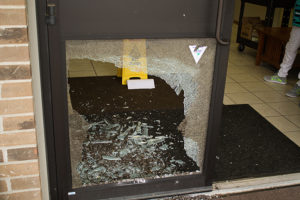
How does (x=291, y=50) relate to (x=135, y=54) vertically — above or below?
below

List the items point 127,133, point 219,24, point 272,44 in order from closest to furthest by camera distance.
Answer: point 219,24 < point 127,133 < point 272,44

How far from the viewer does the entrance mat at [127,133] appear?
2.17 metres

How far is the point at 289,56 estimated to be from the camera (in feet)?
13.1

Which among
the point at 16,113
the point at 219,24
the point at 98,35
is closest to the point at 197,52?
the point at 219,24

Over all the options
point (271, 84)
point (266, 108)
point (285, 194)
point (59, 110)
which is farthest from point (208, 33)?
point (271, 84)

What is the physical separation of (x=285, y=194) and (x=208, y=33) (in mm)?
1126

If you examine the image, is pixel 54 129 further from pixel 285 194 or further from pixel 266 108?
pixel 266 108

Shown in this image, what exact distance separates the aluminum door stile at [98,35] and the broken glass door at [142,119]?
1.8 inches

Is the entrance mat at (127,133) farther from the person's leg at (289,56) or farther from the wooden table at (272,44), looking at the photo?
the wooden table at (272,44)

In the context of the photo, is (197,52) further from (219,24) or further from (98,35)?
(98,35)

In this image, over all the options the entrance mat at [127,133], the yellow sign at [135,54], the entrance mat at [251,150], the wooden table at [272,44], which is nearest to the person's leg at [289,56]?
the wooden table at [272,44]

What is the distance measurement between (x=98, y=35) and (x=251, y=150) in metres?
1.55

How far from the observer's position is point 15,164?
1645mm

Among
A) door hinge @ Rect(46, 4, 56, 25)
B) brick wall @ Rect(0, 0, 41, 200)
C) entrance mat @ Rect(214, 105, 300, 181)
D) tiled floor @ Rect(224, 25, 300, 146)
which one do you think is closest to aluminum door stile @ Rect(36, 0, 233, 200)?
door hinge @ Rect(46, 4, 56, 25)
